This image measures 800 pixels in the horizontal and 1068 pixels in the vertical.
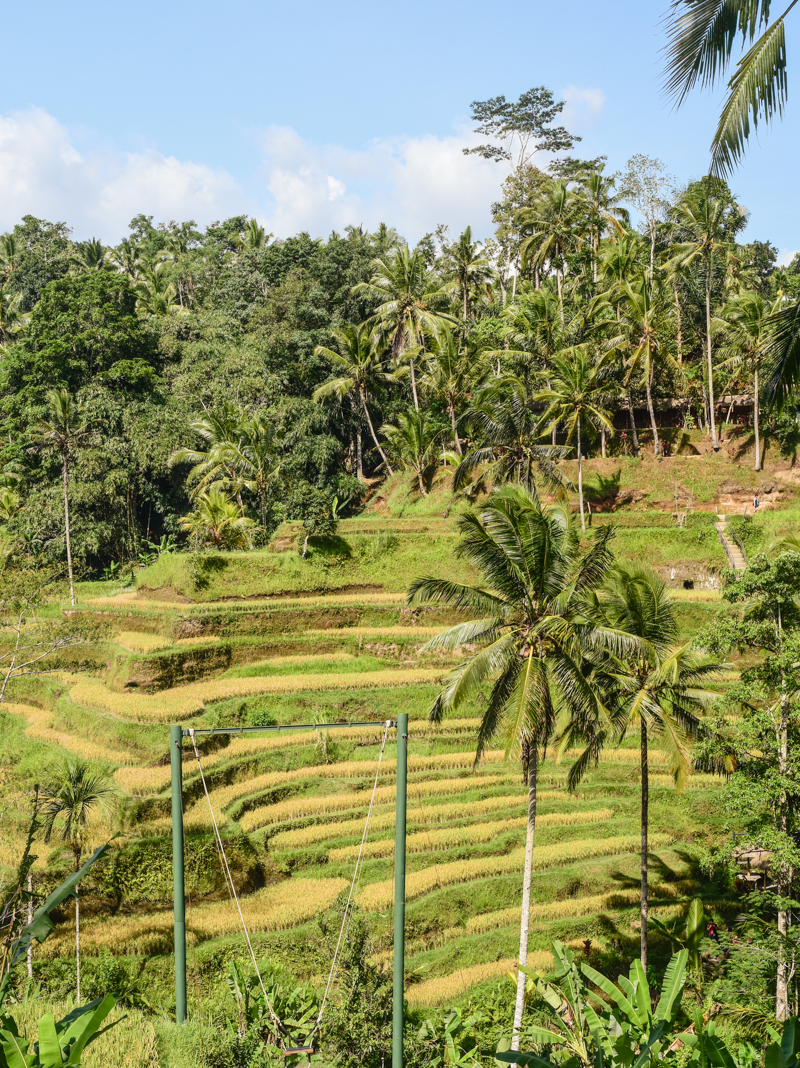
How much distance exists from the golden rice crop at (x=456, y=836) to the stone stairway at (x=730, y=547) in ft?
34.2

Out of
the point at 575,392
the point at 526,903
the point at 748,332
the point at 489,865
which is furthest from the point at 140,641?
the point at 748,332

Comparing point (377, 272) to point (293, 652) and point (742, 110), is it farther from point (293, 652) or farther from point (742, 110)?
point (742, 110)

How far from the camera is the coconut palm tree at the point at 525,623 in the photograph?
36.3ft

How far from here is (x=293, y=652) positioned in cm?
2388

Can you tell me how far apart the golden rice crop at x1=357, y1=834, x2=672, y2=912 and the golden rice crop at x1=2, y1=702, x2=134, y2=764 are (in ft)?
22.5

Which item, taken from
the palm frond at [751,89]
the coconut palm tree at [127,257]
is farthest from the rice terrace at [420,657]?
the coconut palm tree at [127,257]

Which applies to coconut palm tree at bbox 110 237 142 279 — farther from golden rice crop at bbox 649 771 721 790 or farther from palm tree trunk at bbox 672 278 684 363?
golden rice crop at bbox 649 771 721 790

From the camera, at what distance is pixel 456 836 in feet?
54.0

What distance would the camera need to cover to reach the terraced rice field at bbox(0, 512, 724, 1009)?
14035 millimetres

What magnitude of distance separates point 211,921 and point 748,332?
2551cm

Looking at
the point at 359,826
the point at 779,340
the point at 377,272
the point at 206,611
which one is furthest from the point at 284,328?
the point at 779,340

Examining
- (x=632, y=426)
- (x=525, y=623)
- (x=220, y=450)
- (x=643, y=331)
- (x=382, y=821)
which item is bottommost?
(x=382, y=821)

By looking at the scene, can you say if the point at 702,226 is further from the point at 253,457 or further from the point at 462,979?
the point at 462,979

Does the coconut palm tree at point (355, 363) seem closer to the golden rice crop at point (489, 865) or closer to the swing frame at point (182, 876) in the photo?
the golden rice crop at point (489, 865)
